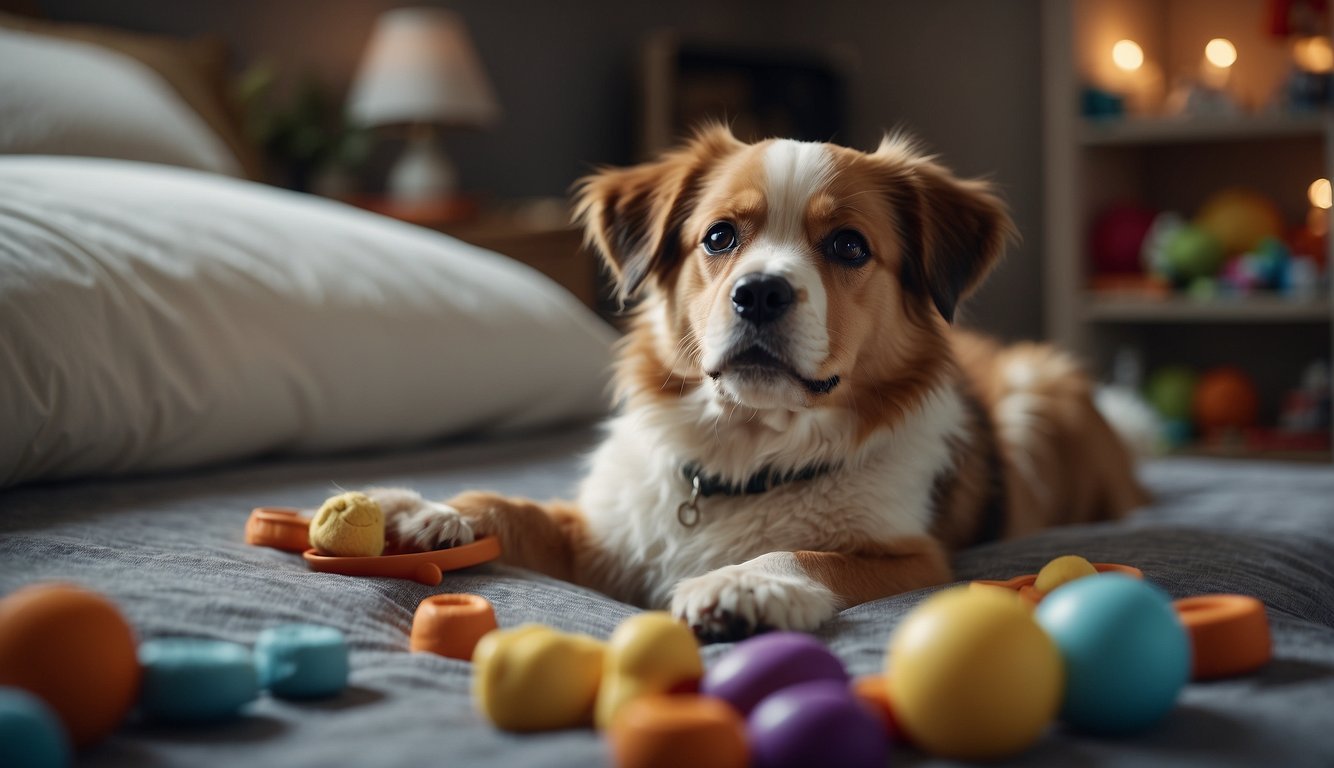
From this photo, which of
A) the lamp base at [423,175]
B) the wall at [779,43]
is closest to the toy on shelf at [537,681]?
the lamp base at [423,175]

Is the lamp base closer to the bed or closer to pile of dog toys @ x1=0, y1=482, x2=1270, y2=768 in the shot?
the bed

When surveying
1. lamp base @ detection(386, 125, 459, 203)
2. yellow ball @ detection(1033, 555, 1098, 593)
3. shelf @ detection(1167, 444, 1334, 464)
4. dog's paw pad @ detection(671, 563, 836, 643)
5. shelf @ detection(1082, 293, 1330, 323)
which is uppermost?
lamp base @ detection(386, 125, 459, 203)

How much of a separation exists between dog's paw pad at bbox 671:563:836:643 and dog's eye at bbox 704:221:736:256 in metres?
0.55

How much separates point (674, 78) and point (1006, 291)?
6.06 feet

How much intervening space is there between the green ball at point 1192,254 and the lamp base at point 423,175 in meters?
2.58

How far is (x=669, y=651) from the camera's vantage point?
32.9 inches

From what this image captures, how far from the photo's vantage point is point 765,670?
827 mm

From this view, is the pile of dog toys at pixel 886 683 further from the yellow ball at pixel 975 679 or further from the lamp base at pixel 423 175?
the lamp base at pixel 423 175

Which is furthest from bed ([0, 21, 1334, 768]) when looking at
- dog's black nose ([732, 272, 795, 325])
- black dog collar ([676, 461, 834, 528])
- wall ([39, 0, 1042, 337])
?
wall ([39, 0, 1042, 337])

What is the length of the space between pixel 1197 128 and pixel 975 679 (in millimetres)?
3853

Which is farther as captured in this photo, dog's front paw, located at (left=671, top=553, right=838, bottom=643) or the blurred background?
the blurred background

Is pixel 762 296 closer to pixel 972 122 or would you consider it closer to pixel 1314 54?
pixel 1314 54

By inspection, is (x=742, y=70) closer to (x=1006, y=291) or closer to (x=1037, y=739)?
(x=1006, y=291)

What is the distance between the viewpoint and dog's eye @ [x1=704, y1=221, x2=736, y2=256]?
1.54 meters
